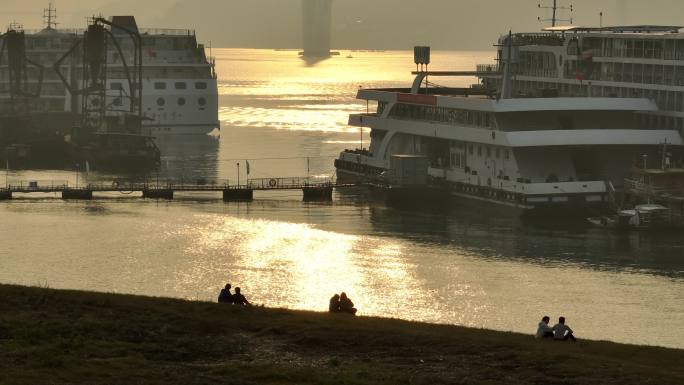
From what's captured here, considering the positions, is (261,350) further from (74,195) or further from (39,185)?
(39,185)

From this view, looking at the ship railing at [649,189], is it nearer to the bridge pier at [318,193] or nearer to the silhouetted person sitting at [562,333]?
the bridge pier at [318,193]

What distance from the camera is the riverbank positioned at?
32.8m

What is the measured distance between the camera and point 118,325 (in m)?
36.7

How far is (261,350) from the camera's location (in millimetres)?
35250

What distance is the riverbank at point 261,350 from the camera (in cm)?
3275

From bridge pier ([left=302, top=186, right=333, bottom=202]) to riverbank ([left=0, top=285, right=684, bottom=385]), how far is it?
46.9 metres

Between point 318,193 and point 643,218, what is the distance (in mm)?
20625

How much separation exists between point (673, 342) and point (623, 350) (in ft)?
37.7

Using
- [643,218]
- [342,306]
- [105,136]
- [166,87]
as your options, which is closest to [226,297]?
[342,306]

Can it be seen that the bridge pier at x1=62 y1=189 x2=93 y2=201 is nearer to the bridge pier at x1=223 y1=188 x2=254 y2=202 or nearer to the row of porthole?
the bridge pier at x1=223 y1=188 x2=254 y2=202

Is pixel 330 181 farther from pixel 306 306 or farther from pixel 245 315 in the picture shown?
pixel 245 315

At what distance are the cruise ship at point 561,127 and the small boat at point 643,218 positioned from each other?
3.79 metres

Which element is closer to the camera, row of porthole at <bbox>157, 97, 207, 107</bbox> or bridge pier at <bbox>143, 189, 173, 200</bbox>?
bridge pier at <bbox>143, 189, 173, 200</bbox>

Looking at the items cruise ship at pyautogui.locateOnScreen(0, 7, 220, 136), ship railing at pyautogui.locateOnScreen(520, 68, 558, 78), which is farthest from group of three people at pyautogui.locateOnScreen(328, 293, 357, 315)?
cruise ship at pyautogui.locateOnScreen(0, 7, 220, 136)
